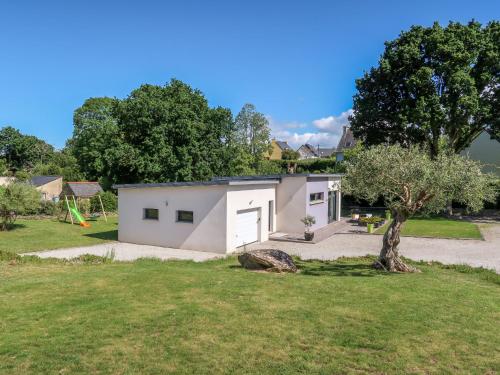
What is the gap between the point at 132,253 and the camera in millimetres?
18016

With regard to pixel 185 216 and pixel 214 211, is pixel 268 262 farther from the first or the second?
pixel 185 216

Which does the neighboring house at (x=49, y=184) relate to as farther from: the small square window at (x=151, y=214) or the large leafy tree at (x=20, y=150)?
the large leafy tree at (x=20, y=150)

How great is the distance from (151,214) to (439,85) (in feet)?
80.3

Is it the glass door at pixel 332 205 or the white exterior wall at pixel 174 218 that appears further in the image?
the glass door at pixel 332 205

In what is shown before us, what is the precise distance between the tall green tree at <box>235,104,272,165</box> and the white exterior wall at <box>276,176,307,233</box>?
145ft

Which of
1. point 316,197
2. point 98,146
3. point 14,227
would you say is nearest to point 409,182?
point 316,197

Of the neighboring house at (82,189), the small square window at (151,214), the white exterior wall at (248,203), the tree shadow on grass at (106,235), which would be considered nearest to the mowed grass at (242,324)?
the white exterior wall at (248,203)

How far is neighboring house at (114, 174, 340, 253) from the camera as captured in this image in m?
18.1

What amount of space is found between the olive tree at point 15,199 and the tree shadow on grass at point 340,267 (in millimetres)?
17816

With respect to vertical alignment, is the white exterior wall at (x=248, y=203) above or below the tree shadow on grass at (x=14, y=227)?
above

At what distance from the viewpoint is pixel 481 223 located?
29141mm

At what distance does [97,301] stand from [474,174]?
11.3 m

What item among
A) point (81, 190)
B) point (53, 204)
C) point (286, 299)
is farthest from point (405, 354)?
point (81, 190)

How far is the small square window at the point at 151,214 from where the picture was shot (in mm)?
20344
